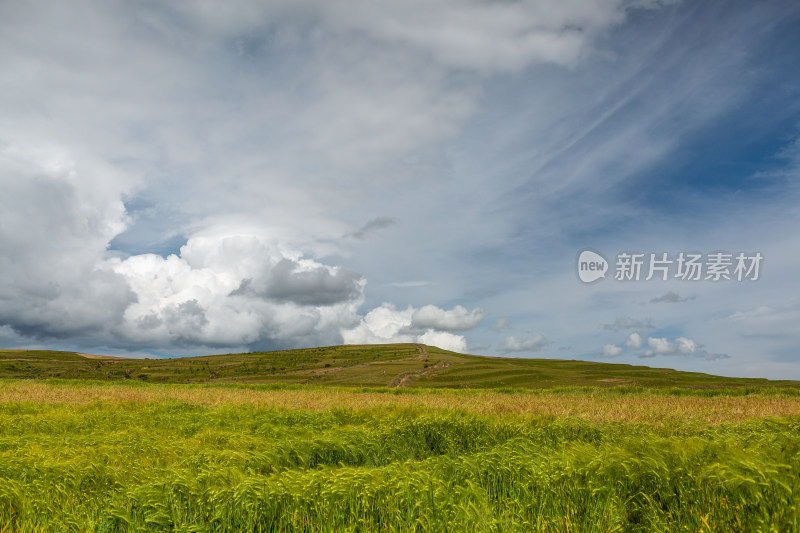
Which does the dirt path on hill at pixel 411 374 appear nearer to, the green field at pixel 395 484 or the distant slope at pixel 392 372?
the distant slope at pixel 392 372

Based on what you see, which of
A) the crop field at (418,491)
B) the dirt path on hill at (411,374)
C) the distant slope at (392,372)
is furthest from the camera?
the dirt path on hill at (411,374)

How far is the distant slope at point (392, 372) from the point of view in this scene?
65.1 metres

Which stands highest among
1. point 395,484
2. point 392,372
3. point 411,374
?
point 395,484

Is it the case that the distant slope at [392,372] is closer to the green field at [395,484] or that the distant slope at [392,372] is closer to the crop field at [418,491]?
the green field at [395,484]

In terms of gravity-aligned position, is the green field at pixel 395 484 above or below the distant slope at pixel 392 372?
above

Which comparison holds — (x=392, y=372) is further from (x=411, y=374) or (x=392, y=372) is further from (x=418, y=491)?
(x=418, y=491)

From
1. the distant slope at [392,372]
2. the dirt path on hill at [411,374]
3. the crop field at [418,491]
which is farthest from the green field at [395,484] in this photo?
the dirt path on hill at [411,374]

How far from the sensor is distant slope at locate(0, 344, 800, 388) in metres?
65.1

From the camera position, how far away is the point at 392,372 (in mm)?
85812

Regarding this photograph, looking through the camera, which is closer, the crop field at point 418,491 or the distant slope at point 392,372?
the crop field at point 418,491

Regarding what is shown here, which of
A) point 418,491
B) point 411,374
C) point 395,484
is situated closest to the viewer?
point 418,491

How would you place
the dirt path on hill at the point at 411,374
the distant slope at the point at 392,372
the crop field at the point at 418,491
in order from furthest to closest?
the dirt path on hill at the point at 411,374 → the distant slope at the point at 392,372 → the crop field at the point at 418,491

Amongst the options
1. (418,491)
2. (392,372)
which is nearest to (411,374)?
(392,372)

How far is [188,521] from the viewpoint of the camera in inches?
245
